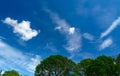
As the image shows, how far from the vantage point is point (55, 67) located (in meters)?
104

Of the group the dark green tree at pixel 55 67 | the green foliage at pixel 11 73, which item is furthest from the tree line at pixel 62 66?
the green foliage at pixel 11 73

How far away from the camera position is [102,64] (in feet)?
293

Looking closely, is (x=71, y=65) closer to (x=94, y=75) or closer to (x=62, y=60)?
(x=62, y=60)

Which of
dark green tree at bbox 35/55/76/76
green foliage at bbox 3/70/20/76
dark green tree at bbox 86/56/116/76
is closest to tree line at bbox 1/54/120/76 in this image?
dark green tree at bbox 35/55/76/76

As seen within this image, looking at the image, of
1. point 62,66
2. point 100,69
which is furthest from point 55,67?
point 100,69

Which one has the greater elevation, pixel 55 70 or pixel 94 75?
pixel 55 70

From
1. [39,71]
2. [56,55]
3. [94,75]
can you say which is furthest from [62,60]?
[94,75]

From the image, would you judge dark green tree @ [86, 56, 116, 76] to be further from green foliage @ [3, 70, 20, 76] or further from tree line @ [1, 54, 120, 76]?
green foliage @ [3, 70, 20, 76]

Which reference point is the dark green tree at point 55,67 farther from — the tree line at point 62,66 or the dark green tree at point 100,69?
the dark green tree at point 100,69

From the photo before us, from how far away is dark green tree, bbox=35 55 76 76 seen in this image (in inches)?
4102

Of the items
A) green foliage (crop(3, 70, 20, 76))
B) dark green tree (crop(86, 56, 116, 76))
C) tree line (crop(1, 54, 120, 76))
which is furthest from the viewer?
green foliage (crop(3, 70, 20, 76))

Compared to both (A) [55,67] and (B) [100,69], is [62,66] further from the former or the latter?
(B) [100,69]

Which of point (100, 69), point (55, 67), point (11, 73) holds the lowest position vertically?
point (100, 69)

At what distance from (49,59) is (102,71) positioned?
24.4m
